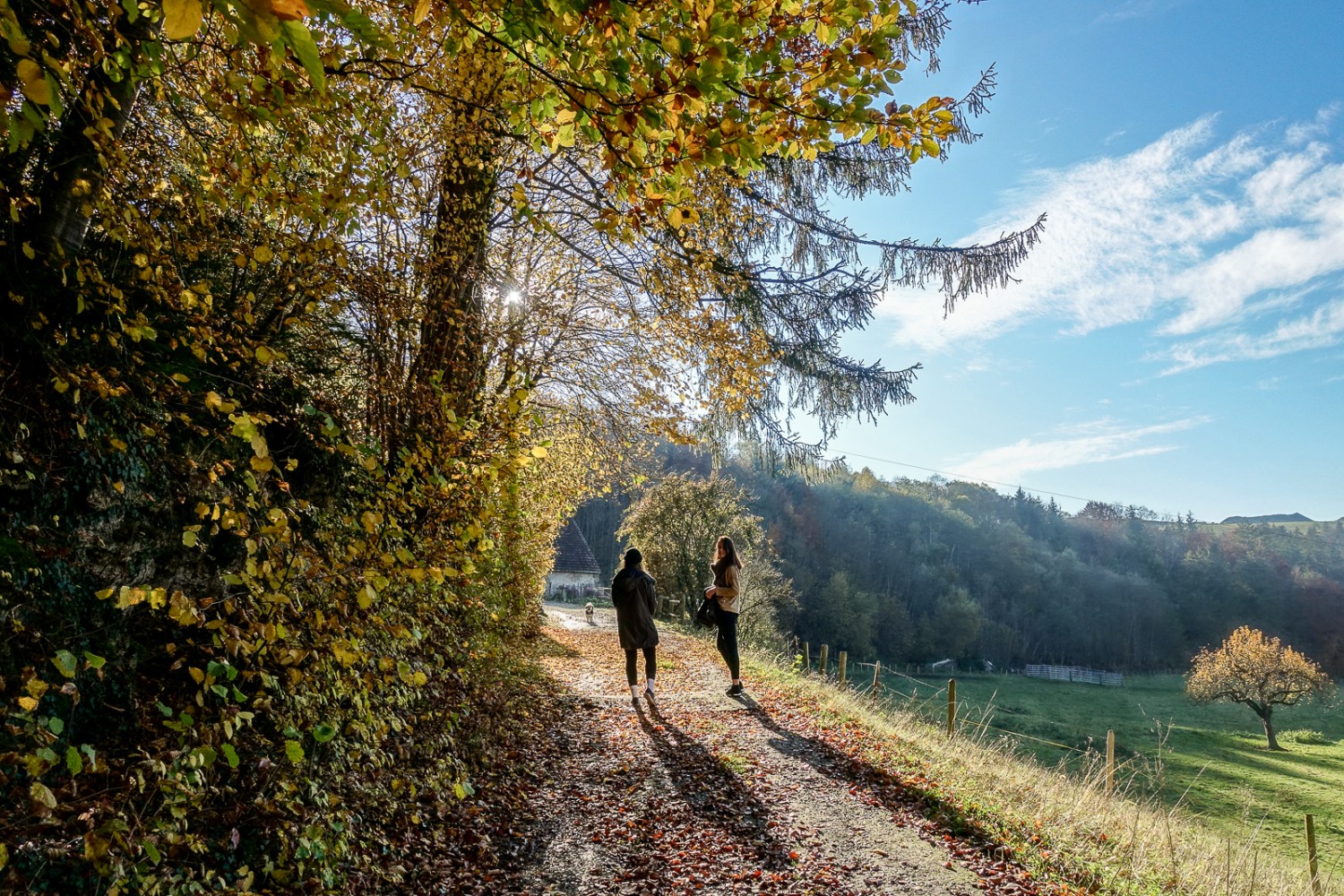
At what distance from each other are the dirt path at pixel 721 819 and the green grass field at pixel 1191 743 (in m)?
2.93

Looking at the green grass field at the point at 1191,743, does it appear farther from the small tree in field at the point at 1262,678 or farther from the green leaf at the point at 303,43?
the green leaf at the point at 303,43

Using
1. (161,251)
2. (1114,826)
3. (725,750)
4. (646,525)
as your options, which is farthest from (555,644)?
(161,251)

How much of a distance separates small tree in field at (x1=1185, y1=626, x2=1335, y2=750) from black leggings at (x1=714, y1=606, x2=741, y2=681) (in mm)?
38220

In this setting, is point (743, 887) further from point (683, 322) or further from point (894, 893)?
point (683, 322)

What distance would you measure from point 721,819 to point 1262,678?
41.9m

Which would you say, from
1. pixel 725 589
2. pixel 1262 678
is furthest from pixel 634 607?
pixel 1262 678

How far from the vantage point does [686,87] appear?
2.07 metres

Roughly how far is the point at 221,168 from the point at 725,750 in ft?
19.3

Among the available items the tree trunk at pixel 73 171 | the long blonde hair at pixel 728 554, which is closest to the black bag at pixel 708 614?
the long blonde hair at pixel 728 554

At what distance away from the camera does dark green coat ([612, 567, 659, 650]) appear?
25.9 ft

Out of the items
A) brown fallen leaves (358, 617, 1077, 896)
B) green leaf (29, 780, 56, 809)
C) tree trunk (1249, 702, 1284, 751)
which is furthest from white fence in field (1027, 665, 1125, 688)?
green leaf (29, 780, 56, 809)

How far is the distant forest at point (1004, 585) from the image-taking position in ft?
225

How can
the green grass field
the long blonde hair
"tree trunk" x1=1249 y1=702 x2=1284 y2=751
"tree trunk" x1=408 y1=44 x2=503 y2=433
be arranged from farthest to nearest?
"tree trunk" x1=1249 y1=702 x2=1284 y2=751 → the green grass field → the long blonde hair → "tree trunk" x1=408 y1=44 x2=503 y2=433

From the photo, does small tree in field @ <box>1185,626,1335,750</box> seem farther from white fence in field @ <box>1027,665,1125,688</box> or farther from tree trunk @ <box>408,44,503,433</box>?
tree trunk @ <box>408,44,503,433</box>
